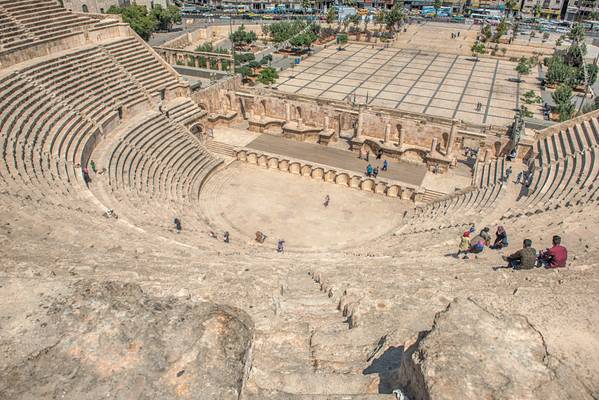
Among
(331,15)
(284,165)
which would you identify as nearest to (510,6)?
(331,15)

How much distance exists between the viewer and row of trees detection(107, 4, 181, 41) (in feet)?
190

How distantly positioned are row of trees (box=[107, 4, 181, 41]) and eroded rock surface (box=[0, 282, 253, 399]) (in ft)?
191

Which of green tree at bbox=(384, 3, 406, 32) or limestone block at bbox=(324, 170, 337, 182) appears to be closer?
limestone block at bbox=(324, 170, 337, 182)

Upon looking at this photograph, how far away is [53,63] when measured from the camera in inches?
1102

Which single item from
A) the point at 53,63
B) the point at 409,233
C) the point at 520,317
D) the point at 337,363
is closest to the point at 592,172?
the point at 409,233

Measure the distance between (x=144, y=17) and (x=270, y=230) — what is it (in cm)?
4999

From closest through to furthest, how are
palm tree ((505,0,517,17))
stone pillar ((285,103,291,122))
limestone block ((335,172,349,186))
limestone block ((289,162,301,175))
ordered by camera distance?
limestone block ((335,172,349,186)) → limestone block ((289,162,301,175)) → stone pillar ((285,103,291,122)) → palm tree ((505,0,517,17))

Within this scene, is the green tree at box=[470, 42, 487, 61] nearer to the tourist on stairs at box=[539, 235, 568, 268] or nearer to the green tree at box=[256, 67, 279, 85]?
the green tree at box=[256, 67, 279, 85]

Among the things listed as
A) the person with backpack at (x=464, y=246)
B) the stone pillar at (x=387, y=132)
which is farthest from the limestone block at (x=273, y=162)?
the person with backpack at (x=464, y=246)

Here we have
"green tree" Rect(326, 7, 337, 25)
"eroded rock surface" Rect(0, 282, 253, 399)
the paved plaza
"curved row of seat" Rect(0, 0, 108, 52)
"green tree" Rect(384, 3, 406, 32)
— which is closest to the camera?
"eroded rock surface" Rect(0, 282, 253, 399)

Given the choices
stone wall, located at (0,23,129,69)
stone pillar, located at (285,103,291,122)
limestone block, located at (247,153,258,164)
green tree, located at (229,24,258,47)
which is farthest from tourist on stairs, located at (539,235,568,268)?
green tree, located at (229,24,258,47)

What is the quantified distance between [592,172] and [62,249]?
25.5 metres

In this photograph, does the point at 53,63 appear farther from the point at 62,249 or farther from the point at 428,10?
the point at 428,10

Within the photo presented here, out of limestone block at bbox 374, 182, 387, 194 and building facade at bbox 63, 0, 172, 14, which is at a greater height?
building facade at bbox 63, 0, 172, 14
